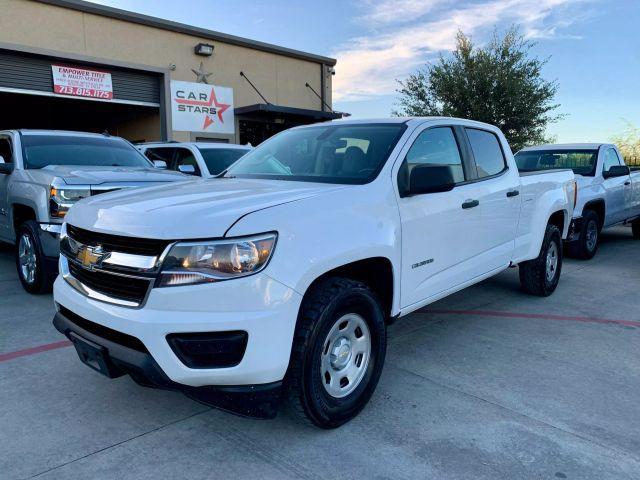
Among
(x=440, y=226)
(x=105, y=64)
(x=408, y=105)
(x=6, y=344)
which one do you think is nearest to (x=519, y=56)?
(x=408, y=105)

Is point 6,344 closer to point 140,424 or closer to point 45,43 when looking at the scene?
point 140,424

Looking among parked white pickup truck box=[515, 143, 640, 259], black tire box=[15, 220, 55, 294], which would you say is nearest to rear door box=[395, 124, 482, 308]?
black tire box=[15, 220, 55, 294]

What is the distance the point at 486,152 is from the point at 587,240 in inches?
178

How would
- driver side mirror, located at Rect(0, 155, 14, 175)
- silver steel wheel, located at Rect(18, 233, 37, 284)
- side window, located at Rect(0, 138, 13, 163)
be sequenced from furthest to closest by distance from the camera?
side window, located at Rect(0, 138, 13, 163), driver side mirror, located at Rect(0, 155, 14, 175), silver steel wheel, located at Rect(18, 233, 37, 284)

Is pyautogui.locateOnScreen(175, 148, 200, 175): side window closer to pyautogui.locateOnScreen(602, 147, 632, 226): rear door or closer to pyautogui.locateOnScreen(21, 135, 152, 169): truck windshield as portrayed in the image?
pyautogui.locateOnScreen(21, 135, 152, 169): truck windshield

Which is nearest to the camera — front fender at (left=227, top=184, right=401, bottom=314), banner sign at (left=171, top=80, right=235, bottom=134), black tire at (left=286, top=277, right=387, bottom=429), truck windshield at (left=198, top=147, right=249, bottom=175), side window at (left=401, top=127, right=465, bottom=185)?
front fender at (left=227, top=184, right=401, bottom=314)

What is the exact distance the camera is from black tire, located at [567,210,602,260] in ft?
26.7

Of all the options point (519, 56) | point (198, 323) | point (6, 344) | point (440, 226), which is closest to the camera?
point (198, 323)

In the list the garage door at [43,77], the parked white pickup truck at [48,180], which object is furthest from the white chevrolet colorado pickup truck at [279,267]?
the garage door at [43,77]

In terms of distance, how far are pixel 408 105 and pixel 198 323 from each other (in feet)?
73.5

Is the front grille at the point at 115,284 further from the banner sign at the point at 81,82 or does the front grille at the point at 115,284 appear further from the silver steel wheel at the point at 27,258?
the banner sign at the point at 81,82

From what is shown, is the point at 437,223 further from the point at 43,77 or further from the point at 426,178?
the point at 43,77

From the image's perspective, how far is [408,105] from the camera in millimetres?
23375

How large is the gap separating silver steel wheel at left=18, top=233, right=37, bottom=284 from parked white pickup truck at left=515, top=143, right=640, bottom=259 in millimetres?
7096
